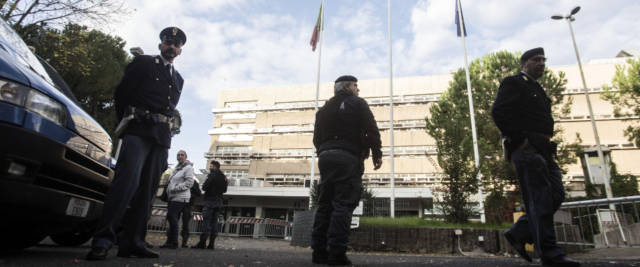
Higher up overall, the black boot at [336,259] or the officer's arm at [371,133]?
the officer's arm at [371,133]

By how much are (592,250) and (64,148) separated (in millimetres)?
7257

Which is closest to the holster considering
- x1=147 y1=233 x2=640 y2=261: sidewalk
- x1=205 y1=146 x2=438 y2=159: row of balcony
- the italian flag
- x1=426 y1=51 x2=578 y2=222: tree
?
x1=147 y1=233 x2=640 y2=261: sidewalk

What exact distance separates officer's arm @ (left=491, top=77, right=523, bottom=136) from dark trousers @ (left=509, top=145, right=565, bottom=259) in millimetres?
Result: 190

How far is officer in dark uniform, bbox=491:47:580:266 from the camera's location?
2562 millimetres

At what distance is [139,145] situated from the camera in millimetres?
2818

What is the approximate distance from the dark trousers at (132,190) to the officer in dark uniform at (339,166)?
4.57 ft

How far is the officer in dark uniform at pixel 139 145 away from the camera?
8.70ft

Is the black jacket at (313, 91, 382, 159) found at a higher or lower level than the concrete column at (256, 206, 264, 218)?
lower

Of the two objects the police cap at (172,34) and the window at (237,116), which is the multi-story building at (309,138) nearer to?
the window at (237,116)

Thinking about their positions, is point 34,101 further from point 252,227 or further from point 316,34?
point 252,227

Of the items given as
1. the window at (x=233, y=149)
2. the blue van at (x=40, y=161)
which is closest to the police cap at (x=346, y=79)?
the blue van at (x=40, y=161)

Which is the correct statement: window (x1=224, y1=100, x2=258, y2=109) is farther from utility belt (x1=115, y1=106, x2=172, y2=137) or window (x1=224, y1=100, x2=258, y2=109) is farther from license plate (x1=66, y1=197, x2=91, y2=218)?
license plate (x1=66, y1=197, x2=91, y2=218)

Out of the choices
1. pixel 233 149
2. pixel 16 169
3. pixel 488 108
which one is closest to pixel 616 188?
pixel 488 108

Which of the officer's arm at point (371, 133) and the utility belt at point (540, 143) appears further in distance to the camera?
the officer's arm at point (371, 133)
